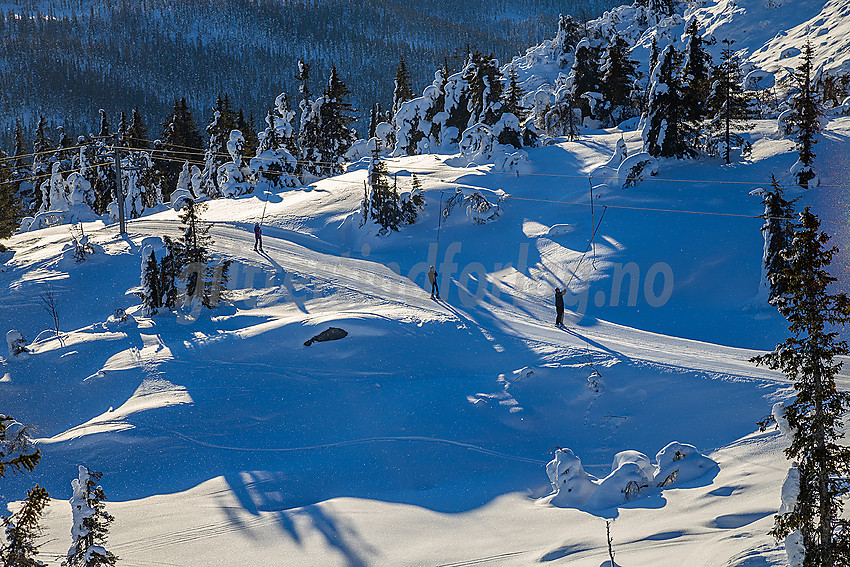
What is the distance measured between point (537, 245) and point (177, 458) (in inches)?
714

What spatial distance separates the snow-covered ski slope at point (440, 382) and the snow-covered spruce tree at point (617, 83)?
13.2 metres

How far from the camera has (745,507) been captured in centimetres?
1050

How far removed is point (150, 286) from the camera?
25109 mm

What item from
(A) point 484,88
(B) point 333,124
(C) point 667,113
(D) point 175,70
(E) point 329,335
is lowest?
(E) point 329,335

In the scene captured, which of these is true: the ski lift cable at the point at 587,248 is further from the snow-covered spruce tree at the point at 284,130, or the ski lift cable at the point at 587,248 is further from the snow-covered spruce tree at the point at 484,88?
the snow-covered spruce tree at the point at 284,130

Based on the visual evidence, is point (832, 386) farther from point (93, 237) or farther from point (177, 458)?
point (93, 237)

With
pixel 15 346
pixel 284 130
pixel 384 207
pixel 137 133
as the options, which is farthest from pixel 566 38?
pixel 15 346

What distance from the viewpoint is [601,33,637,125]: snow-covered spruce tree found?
43.8 metres

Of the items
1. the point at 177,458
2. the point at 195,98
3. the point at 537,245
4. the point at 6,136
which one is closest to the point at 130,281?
the point at 177,458

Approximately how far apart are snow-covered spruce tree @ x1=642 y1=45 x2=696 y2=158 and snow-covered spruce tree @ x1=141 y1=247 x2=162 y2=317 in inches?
924

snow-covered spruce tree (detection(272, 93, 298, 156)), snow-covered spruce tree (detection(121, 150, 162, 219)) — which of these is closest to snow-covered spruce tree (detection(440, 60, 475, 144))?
snow-covered spruce tree (detection(272, 93, 298, 156))

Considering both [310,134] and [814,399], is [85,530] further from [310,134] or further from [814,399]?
[310,134]

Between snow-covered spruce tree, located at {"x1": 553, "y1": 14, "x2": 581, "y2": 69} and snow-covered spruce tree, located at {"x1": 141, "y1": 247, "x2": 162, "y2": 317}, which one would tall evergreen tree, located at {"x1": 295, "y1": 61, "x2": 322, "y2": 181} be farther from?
snow-covered spruce tree, located at {"x1": 553, "y1": 14, "x2": 581, "y2": 69}

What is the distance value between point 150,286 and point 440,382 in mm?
13607
